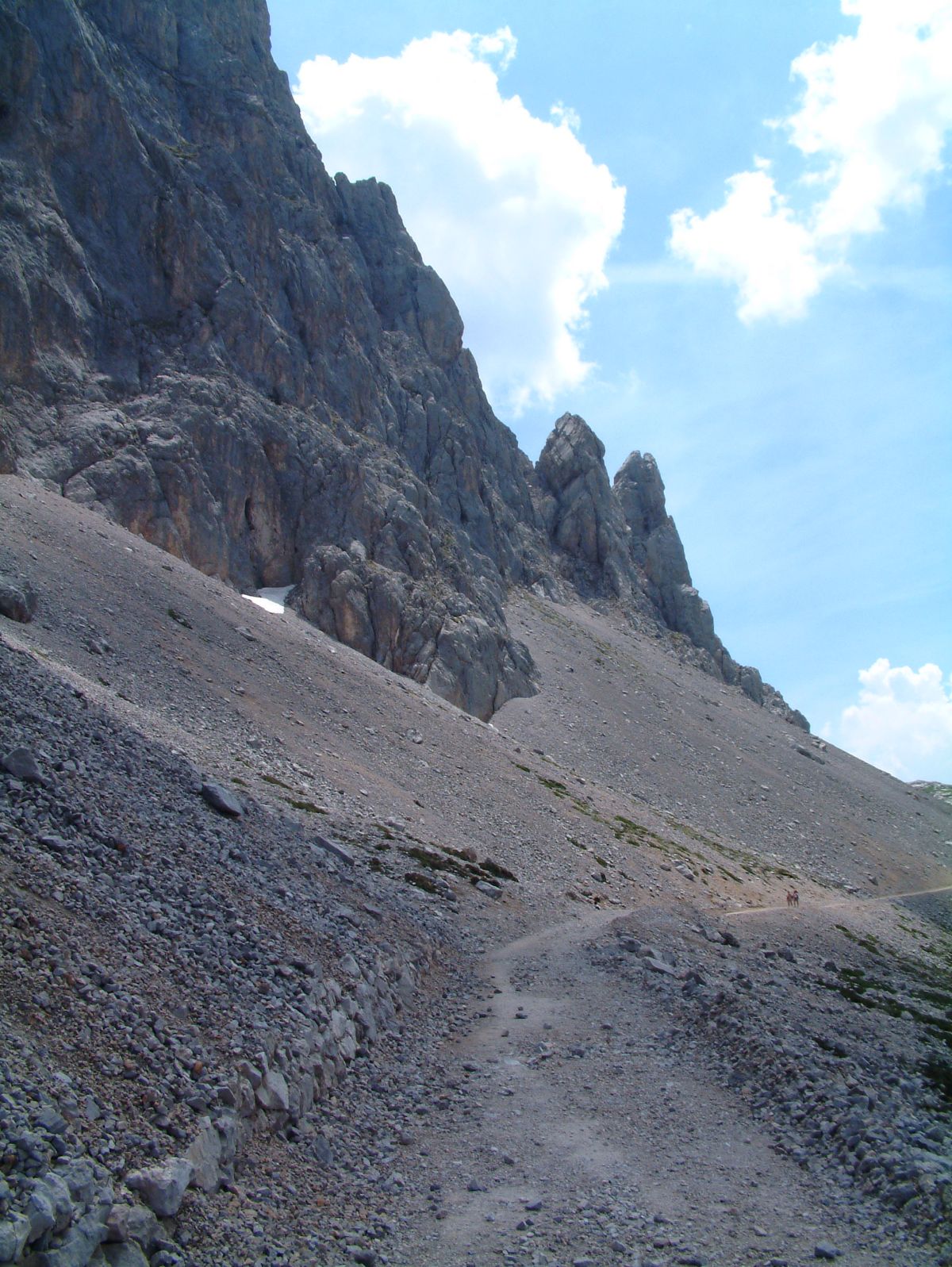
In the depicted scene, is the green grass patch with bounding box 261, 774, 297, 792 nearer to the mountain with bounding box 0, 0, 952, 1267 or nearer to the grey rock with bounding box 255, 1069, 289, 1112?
the mountain with bounding box 0, 0, 952, 1267

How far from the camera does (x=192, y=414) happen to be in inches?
2852

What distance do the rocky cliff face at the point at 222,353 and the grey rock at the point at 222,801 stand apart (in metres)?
44.9

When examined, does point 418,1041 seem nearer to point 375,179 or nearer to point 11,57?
point 11,57

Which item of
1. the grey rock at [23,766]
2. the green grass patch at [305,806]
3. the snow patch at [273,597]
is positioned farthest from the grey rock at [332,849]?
the snow patch at [273,597]

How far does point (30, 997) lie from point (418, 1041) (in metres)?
8.58

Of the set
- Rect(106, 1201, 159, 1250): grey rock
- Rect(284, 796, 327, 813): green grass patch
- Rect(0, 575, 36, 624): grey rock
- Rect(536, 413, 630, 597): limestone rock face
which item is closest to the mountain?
Rect(106, 1201, 159, 1250): grey rock

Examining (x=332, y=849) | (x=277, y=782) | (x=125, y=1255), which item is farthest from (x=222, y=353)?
(x=125, y=1255)

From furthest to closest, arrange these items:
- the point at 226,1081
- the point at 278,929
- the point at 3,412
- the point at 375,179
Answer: the point at 375,179 → the point at 3,412 → the point at 278,929 → the point at 226,1081

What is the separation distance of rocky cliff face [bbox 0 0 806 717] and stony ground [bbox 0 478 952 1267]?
1323 inches

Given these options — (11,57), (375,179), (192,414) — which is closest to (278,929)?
(192,414)

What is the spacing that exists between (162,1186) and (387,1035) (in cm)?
787

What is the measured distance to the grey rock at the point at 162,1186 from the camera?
7988mm

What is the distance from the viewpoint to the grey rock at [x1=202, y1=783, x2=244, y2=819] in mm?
20875

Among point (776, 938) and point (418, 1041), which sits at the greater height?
point (776, 938)
